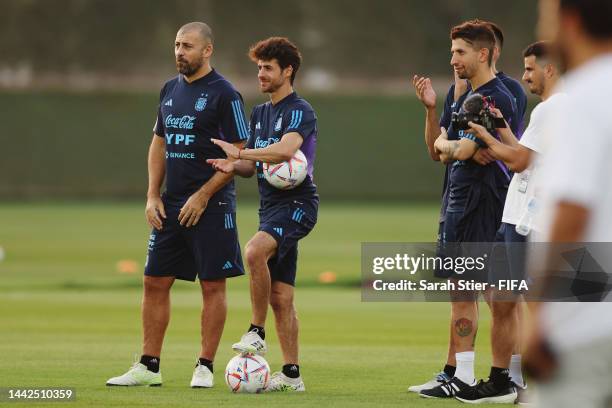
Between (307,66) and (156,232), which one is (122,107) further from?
(156,232)

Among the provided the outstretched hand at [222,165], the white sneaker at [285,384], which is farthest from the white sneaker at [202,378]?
the outstretched hand at [222,165]

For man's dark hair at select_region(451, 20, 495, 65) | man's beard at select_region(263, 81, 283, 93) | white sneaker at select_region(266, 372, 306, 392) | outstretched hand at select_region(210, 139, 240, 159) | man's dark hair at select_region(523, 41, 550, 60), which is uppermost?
man's dark hair at select_region(451, 20, 495, 65)

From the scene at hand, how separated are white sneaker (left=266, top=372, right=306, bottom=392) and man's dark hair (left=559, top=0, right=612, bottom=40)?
5.31 m

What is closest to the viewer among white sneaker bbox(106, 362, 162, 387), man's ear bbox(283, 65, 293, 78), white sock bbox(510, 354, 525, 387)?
white sock bbox(510, 354, 525, 387)

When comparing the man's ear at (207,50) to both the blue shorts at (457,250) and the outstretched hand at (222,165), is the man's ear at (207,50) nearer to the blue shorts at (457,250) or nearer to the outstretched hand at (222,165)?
the outstretched hand at (222,165)

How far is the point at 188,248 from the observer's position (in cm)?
928

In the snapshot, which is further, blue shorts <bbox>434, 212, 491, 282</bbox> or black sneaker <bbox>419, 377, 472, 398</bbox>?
blue shorts <bbox>434, 212, 491, 282</bbox>

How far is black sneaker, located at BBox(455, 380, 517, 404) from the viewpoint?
332 inches

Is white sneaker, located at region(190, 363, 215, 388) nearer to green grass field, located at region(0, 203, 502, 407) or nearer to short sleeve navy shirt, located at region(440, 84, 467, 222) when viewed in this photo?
green grass field, located at region(0, 203, 502, 407)

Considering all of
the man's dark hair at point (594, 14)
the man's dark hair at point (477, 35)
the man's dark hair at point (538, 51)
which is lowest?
the man's dark hair at point (594, 14)

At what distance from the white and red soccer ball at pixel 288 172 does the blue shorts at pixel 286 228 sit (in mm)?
178

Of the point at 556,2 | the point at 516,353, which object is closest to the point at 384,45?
the point at 516,353

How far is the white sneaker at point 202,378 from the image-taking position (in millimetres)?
8859

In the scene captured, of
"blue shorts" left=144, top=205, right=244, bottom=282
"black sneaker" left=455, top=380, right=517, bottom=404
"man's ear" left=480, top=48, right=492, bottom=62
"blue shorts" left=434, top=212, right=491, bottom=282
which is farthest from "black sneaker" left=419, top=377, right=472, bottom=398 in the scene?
"man's ear" left=480, top=48, right=492, bottom=62
